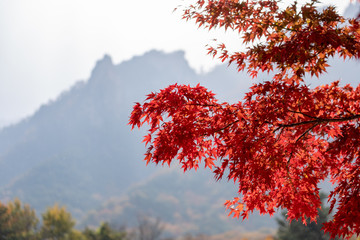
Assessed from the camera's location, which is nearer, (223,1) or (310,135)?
(223,1)

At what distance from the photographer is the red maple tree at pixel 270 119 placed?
11.2 ft

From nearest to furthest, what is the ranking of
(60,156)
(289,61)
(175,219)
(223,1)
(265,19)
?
1. (289,61)
2. (265,19)
3. (223,1)
4. (175,219)
5. (60,156)

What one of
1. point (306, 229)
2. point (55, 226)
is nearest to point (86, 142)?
point (55, 226)

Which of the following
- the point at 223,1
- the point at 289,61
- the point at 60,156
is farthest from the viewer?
the point at 60,156

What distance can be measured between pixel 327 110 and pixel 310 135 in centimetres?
52

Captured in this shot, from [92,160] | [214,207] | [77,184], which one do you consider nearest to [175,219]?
[214,207]

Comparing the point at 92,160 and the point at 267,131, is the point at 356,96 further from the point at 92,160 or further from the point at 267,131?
the point at 92,160

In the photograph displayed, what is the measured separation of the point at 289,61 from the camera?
3.23 metres

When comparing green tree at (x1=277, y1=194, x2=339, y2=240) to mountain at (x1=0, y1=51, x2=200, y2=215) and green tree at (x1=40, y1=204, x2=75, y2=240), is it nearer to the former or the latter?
green tree at (x1=40, y1=204, x2=75, y2=240)

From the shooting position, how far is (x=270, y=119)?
3.59 m

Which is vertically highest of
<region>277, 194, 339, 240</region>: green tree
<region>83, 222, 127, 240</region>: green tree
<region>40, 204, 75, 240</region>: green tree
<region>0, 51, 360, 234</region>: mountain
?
<region>0, 51, 360, 234</region>: mountain

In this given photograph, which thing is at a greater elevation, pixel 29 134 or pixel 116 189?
pixel 29 134

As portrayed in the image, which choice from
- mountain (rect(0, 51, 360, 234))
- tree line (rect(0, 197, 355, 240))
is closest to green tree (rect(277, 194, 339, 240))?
tree line (rect(0, 197, 355, 240))

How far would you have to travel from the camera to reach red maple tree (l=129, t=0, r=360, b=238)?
11.2ft
